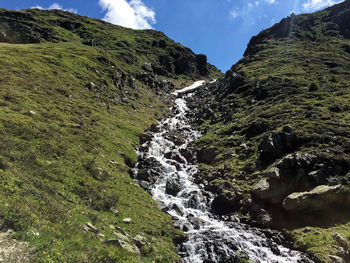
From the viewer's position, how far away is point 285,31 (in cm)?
14150

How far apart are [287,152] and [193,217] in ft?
58.6

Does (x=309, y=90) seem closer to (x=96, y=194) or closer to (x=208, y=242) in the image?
(x=208, y=242)

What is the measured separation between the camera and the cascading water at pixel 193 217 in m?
18.9

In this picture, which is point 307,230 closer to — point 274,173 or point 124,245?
point 274,173

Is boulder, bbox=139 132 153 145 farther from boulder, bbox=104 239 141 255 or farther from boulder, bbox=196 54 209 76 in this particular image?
boulder, bbox=196 54 209 76

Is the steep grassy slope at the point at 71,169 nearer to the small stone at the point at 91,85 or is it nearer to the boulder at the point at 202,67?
the small stone at the point at 91,85

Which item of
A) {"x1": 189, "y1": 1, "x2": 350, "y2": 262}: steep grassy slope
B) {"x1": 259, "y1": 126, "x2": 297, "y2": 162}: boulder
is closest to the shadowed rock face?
{"x1": 189, "y1": 1, "x2": 350, "y2": 262}: steep grassy slope

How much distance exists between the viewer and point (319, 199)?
22297mm

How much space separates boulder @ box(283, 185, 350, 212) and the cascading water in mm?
4904

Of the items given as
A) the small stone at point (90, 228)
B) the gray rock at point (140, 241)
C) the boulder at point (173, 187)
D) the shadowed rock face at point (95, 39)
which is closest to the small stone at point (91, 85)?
the boulder at point (173, 187)

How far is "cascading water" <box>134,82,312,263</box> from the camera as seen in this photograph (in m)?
18.9

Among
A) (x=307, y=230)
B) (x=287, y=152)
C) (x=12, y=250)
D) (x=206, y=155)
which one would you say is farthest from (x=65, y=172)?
(x=287, y=152)

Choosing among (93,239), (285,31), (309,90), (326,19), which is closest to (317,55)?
(309,90)

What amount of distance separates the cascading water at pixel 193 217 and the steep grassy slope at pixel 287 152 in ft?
6.67
